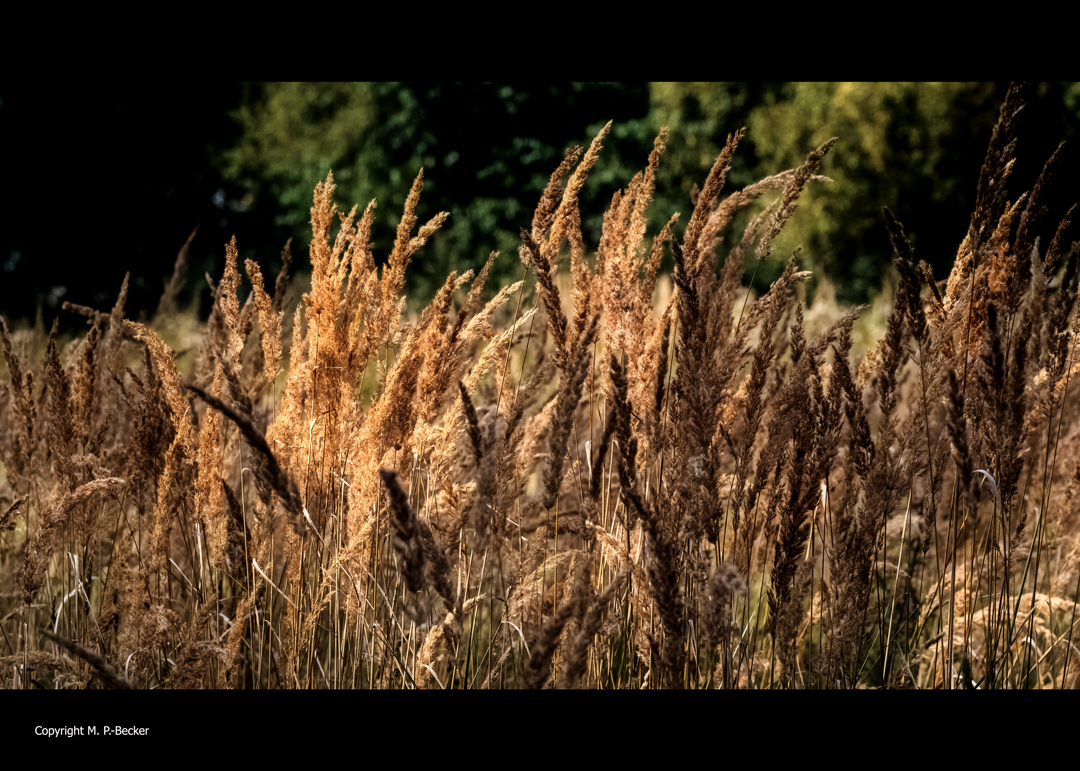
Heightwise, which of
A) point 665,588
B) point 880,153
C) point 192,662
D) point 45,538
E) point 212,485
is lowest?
point 192,662

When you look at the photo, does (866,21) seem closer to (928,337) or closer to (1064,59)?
(1064,59)

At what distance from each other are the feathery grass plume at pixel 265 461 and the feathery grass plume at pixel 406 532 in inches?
8.0

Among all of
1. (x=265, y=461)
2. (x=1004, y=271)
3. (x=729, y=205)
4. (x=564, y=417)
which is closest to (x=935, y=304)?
(x=1004, y=271)

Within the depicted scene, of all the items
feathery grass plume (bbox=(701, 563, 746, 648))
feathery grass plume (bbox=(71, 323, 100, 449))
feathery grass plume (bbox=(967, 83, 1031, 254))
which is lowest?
feathery grass plume (bbox=(701, 563, 746, 648))

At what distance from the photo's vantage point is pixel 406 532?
97 centimetres

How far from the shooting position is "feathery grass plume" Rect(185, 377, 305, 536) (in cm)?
100

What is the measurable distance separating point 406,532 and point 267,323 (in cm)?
82

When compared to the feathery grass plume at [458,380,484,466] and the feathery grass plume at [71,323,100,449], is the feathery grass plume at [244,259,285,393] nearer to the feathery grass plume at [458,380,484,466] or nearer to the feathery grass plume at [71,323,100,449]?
the feathery grass plume at [71,323,100,449]

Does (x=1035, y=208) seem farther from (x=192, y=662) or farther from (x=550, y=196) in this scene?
(x=192, y=662)

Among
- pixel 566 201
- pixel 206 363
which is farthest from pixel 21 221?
pixel 566 201

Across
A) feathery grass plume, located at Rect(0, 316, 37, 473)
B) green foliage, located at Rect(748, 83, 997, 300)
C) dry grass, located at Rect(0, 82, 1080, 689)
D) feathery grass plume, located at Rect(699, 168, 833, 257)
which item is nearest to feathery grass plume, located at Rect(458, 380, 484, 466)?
dry grass, located at Rect(0, 82, 1080, 689)

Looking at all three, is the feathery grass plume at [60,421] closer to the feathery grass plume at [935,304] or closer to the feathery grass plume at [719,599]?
the feathery grass plume at [719,599]

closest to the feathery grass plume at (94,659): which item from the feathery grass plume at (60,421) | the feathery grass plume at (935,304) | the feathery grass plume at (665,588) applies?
the feathery grass plume at (60,421)

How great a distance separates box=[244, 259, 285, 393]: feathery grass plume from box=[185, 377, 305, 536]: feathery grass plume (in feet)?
1.34
